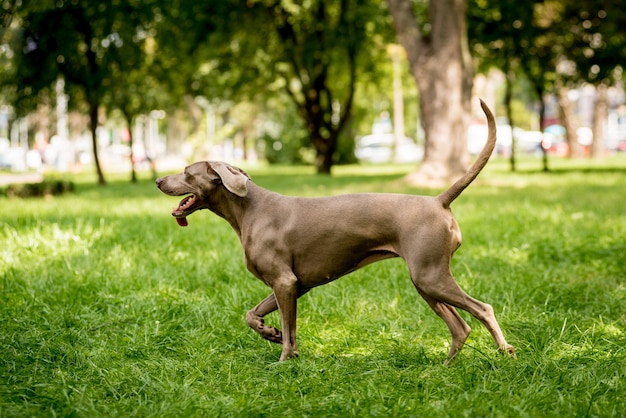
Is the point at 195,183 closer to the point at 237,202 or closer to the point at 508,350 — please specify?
the point at 237,202

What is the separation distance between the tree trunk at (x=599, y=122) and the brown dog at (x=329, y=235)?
110 ft

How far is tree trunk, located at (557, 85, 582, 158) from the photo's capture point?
36.5 m

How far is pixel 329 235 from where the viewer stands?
14.8 feet

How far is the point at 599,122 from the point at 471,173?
3502 centimetres

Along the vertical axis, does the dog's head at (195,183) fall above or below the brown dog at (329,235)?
above

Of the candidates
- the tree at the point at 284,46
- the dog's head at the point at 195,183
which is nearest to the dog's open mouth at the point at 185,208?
the dog's head at the point at 195,183

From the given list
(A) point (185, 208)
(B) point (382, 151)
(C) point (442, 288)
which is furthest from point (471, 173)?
(B) point (382, 151)

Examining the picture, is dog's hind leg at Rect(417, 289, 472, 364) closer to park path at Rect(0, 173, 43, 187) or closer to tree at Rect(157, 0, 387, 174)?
park path at Rect(0, 173, 43, 187)

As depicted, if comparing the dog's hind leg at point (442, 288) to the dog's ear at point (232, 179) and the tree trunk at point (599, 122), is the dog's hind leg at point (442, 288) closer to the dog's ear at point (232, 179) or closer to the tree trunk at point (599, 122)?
the dog's ear at point (232, 179)

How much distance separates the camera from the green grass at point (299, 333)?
12.6ft

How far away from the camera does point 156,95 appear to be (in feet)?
86.9

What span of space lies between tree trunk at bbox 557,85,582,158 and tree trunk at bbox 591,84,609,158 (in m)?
1.01

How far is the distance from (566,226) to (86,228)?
5748 mm

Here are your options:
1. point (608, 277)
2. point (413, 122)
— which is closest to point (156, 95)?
point (608, 277)
